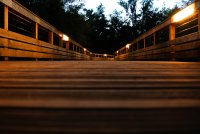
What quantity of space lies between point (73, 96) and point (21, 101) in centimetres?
33

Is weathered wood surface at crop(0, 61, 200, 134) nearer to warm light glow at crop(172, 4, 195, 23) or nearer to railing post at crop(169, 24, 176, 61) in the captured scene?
warm light glow at crop(172, 4, 195, 23)

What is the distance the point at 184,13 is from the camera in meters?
4.95

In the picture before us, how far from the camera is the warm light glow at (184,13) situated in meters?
4.59

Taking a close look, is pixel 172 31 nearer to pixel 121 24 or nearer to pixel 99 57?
pixel 99 57

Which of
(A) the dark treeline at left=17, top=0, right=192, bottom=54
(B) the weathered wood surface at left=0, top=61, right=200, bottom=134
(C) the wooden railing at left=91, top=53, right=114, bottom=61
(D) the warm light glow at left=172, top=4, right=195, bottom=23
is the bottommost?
(B) the weathered wood surface at left=0, top=61, right=200, bottom=134

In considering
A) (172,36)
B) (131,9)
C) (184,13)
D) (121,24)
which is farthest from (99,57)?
(184,13)

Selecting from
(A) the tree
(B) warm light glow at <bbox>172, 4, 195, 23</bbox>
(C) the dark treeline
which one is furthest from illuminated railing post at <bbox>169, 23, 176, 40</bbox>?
(A) the tree

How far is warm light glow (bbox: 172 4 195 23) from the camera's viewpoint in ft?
15.1

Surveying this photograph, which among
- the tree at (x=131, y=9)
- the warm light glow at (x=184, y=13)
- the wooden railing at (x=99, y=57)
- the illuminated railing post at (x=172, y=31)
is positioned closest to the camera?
the warm light glow at (x=184, y=13)

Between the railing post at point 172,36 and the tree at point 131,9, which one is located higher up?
the tree at point 131,9

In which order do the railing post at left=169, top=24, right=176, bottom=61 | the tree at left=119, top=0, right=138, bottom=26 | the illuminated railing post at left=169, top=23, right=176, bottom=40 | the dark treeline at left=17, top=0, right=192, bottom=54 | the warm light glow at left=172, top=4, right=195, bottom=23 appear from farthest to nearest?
1. the tree at left=119, top=0, right=138, bottom=26
2. the dark treeline at left=17, top=0, right=192, bottom=54
3. the illuminated railing post at left=169, top=23, right=176, bottom=40
4. the railing post at left=169, top=24, right=176, bottom=61
5. the warm light glow at left=172, top=4, right=195, bottom=23
